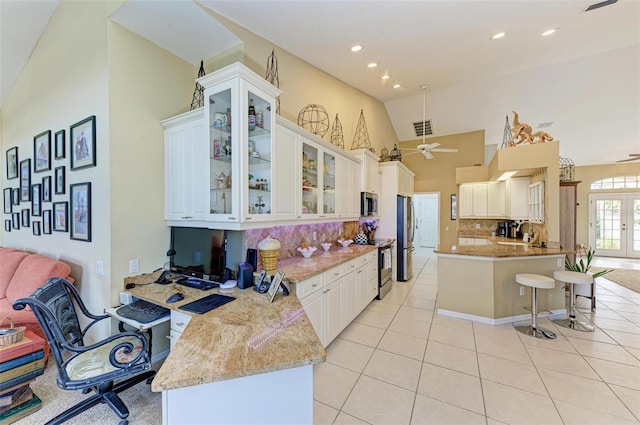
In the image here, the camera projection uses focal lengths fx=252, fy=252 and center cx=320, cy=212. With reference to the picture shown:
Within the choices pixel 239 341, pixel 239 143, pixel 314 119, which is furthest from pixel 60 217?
pixel 314 119

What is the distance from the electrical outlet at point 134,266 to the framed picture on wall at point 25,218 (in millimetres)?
2551

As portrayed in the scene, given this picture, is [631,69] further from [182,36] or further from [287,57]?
[182,36]

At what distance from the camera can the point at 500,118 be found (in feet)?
21.9

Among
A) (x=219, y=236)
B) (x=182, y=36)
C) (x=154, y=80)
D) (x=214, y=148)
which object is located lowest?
(x=219, y=236)

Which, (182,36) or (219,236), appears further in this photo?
(182,36)

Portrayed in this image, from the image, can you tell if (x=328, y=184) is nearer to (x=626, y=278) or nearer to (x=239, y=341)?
(x=239, y=341)

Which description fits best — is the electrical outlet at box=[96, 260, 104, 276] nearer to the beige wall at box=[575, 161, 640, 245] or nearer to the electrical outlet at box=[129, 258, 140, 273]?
the electrical outlet at box=[129, 258, 140, 273]

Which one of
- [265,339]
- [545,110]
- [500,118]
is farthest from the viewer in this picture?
[500,118]

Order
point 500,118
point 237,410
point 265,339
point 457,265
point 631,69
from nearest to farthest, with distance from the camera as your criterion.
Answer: point 237,410
point 265,339
point 457,265
point 631,69
point 500,118

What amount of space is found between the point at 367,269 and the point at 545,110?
6.10 meters

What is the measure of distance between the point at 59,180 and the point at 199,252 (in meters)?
2.08

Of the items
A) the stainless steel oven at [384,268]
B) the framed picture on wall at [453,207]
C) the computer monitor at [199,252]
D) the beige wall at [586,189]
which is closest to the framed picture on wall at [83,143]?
the computer monitor at [199,252]

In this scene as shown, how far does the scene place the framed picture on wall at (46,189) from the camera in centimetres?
313

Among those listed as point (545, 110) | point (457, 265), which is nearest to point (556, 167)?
point (457, 265)
